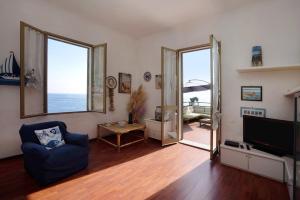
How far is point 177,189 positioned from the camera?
6.77 ft

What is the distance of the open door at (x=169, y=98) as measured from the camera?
374 cm

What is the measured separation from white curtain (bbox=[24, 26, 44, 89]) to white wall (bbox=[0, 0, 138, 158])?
303 millimetres

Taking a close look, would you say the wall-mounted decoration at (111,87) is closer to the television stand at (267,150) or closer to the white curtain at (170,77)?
the white curtain at (170,77)

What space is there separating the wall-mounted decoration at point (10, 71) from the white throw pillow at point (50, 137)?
102 centimetres

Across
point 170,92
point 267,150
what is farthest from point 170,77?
point 267,150

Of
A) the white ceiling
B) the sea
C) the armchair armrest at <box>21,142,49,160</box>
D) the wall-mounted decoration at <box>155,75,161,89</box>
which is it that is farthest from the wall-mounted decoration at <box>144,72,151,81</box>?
the armchair armrest at <box>21,142,49,160</box>

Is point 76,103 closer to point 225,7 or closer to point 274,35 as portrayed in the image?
point 225,7

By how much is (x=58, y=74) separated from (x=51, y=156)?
2.03m

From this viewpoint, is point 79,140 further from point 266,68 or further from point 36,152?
point 266,68

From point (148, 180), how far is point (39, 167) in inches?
57.5

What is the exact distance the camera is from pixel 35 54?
9.46ft

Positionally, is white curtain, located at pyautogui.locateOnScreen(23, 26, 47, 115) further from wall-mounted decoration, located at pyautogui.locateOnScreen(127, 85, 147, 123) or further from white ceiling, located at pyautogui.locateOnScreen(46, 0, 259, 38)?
wall-mounted decoration, located at pyautogui.locateOnScreen(127, 85, 147, 123)

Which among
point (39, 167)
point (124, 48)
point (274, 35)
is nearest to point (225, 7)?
point (274, 35)

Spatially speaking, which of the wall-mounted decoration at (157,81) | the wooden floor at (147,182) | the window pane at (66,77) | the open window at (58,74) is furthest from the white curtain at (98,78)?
the wall-mounted decoration at (157,81)
